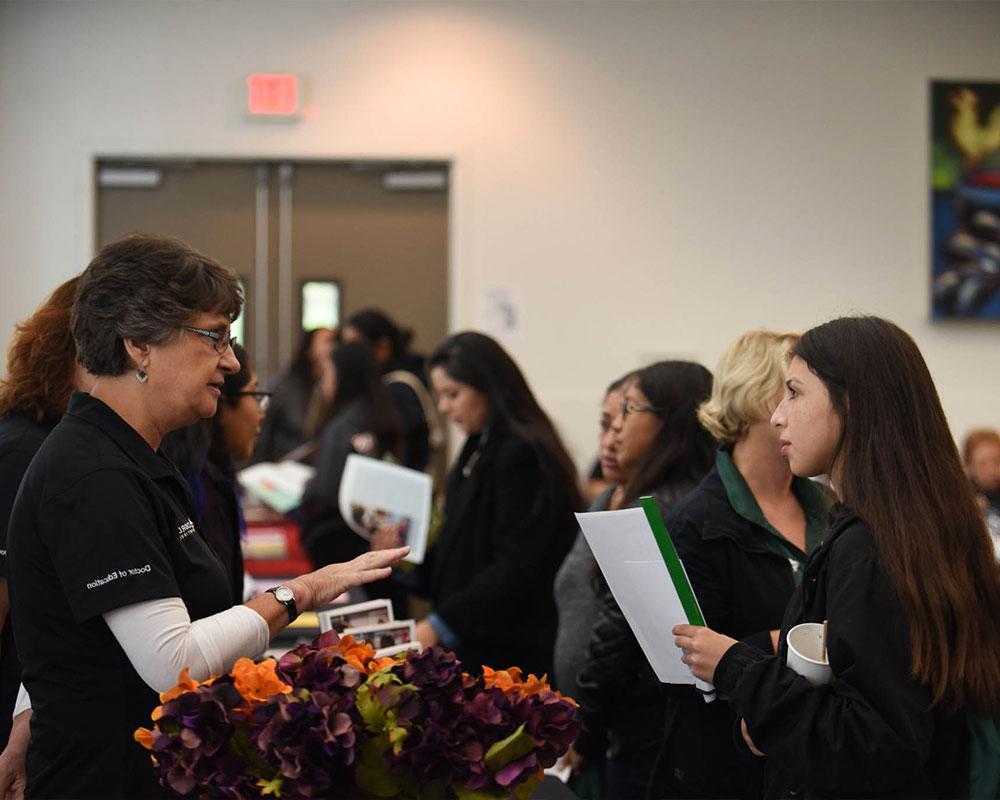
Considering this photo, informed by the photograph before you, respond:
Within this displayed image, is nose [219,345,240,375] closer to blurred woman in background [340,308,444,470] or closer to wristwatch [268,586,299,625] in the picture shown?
wristwatch [268,586,299,625]

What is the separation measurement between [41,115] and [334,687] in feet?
19.5

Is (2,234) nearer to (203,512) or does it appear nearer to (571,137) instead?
(571,137)

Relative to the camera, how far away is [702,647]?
6.31ft

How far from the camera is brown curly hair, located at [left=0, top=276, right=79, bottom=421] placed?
2.18 meters

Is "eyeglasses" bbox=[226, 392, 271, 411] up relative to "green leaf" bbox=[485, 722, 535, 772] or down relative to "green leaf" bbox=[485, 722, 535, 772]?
up

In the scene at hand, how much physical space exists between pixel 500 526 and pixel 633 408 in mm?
779

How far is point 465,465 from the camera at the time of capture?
368 centimetres

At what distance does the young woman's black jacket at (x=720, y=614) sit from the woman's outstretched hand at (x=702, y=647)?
0.87 ft

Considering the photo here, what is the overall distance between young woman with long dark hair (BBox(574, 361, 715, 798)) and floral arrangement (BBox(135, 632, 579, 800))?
993 mm

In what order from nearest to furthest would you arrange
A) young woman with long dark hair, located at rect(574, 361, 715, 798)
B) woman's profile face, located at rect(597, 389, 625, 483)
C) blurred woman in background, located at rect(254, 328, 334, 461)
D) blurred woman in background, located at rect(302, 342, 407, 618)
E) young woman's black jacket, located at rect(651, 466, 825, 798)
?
young woman's black jacket, located at rect(651, 466, 825, 798) < young woman with long dark hair, located at rect(574, 361, 715, 798) < woman's profile face, located at rect(597, 389, 625, 483) < blurred woman in background, located at rect(302, 342, 407, 618) < blurred woman in background, located at rect(254, 328, 334, 461)

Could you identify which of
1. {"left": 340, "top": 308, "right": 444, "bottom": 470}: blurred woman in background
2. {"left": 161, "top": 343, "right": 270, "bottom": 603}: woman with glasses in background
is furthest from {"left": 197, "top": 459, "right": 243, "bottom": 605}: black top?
{"left": 340, "top": 308, "right": 444, "bottom": 470}: blurred woman in background

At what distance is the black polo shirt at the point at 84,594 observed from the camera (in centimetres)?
163

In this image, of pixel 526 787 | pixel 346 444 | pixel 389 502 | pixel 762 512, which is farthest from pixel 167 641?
pixel 346 444

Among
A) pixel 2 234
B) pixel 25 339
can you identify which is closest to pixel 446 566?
pixel 25 339
